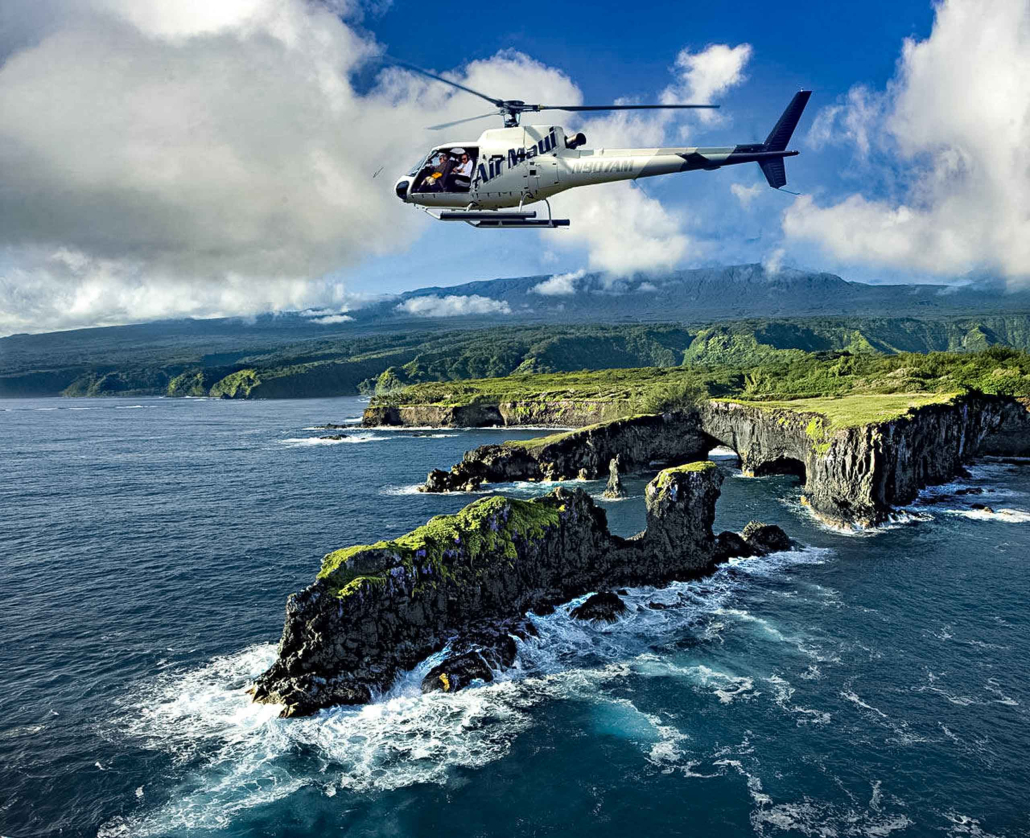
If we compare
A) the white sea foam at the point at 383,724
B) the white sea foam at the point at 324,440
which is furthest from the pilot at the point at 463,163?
the white sea foam at the point at 324,440

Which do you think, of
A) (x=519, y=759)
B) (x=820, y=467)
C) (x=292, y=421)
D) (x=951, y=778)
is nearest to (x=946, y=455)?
(x=820, y=467)

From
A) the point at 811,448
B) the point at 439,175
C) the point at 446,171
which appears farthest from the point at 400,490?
the point at 446,171

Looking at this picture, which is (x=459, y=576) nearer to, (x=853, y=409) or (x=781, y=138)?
(x=781, y=138)

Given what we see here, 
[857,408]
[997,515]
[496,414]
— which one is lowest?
[997,515]

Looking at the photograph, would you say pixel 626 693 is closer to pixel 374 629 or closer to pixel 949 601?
pixel 374 629

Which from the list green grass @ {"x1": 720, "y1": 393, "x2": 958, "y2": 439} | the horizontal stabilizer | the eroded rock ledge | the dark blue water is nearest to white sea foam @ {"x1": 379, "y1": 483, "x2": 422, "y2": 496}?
the dark blue water

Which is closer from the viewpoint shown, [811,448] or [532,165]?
[532,165]

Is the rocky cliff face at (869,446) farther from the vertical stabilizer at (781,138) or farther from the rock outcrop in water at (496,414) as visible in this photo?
the rock outcrop in water at (496,414)
